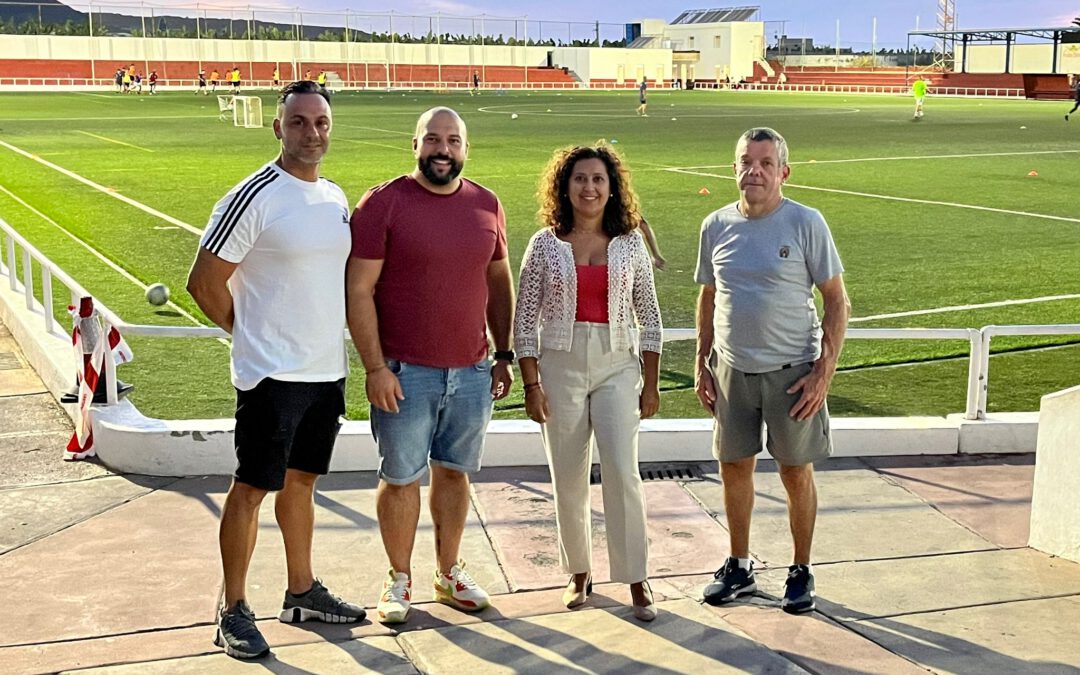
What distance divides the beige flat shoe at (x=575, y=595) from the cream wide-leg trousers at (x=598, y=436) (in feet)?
0.29

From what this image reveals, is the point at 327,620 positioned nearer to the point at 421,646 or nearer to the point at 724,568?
the point at 421,646

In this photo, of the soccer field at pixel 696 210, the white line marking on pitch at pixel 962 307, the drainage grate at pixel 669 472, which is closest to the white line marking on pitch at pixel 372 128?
the soccer field at pixel 696 210

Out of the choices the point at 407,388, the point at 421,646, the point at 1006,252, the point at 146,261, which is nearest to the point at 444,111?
the point at 407,388

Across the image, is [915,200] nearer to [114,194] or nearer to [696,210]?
[696,210]

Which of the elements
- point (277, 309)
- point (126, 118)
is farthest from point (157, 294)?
point (126, 118)

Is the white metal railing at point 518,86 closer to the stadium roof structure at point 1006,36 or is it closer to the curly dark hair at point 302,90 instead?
the stadium roof structure at point 1006,36

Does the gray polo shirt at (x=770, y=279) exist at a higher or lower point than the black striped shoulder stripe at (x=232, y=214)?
lower

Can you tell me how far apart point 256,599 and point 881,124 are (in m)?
40.8

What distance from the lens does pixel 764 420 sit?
503cm

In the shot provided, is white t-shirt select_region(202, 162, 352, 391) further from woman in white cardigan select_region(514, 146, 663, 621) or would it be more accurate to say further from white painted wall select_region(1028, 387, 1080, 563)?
white painted wall select_region(1028, 387, 1080, 563)

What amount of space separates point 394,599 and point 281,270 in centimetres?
127

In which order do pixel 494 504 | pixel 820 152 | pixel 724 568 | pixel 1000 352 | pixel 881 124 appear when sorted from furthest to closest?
pixel 881 124 < pixel 820 152 < pixel 1000 352 < pixel 494 504 < pixel 724 568

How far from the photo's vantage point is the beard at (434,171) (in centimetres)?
452

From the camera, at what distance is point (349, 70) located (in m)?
94.6
